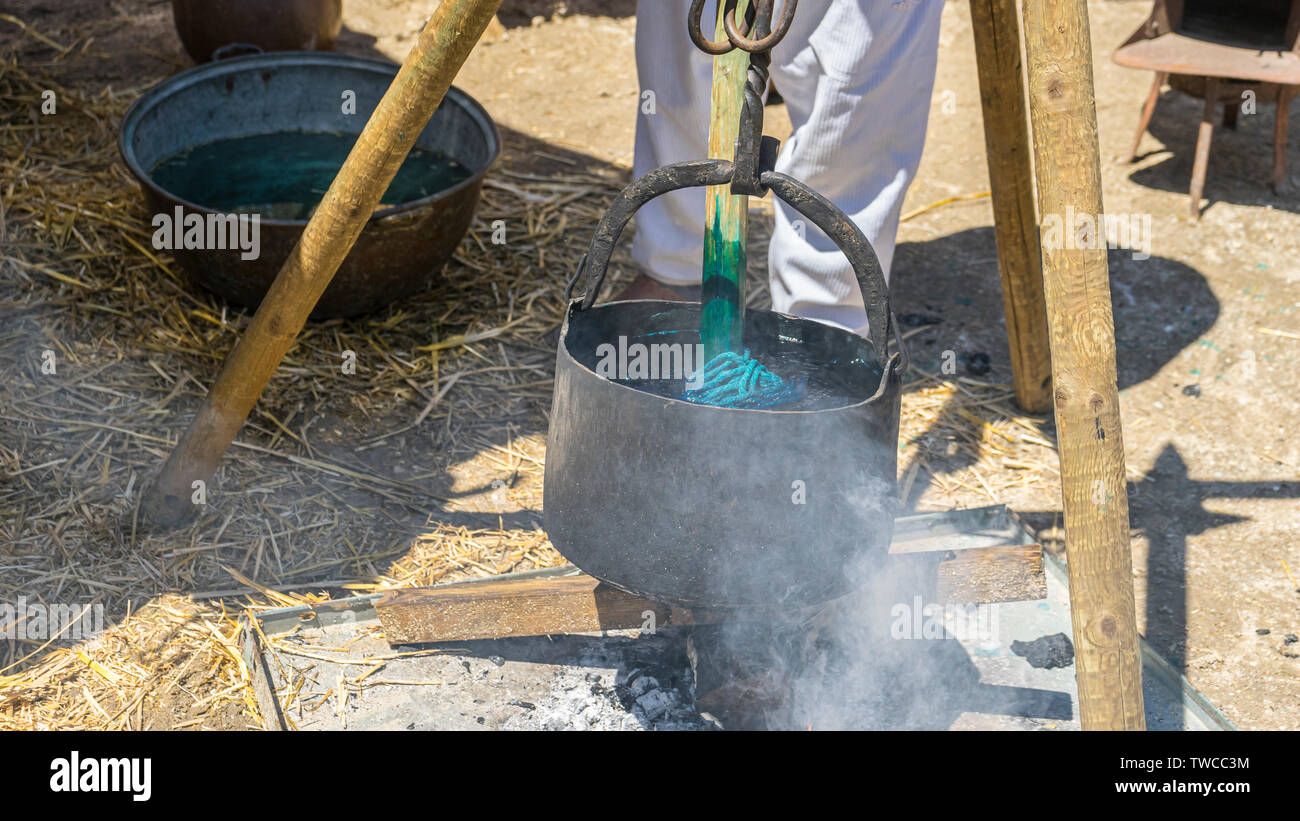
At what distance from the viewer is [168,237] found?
10.6ft

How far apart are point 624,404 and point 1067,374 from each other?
659 millimetres

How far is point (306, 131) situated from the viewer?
3.83 metres

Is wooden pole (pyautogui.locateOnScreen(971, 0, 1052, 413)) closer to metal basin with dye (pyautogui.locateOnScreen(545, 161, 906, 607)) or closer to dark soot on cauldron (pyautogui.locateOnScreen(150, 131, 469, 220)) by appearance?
metal basin with dye (pyautogui.locateOnScreen(545, 161, 906, 607))

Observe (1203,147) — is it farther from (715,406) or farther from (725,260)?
(715,406)

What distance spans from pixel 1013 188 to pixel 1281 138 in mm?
2053

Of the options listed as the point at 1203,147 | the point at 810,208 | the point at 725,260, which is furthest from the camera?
the point at 1203,147

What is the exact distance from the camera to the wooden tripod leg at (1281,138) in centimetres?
421

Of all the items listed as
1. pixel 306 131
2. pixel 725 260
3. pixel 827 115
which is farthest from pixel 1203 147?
pixel 306 131

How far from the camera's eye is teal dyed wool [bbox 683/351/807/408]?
1927 mm

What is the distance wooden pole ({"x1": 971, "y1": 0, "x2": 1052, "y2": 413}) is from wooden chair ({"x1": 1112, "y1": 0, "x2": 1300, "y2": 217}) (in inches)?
58.5

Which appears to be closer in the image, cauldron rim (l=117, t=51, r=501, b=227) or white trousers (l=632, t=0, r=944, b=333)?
white trousers (l=632, t=0, r=944, b=333)

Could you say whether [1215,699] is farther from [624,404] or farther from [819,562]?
[624,404]

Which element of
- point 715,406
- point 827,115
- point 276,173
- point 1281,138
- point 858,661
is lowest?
point 858,661

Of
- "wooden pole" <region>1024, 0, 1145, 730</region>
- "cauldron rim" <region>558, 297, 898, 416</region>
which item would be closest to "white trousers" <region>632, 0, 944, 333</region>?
"cauldron rim" <region>558, 297, 898, 416</region>
